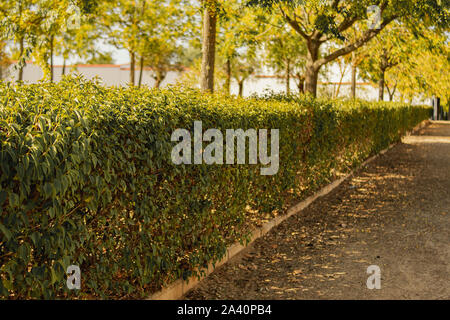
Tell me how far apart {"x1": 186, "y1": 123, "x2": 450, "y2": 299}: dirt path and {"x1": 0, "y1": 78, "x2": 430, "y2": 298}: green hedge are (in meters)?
0.44

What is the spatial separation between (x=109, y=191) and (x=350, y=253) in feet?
11.9

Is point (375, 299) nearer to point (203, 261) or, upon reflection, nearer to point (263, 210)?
point (203, 261)

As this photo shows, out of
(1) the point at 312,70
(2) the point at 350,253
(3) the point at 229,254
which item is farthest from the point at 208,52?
(1) the point at 312,70

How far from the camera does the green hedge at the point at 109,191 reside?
259 cm

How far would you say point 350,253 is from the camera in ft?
18.9

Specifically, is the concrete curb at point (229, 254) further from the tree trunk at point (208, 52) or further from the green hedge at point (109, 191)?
the tree trunk at point (208, 52)

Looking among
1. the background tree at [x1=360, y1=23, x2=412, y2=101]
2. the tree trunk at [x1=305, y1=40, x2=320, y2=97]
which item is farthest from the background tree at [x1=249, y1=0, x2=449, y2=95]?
the background tree at [x1=360, y1=23, x2=412, y2=101]

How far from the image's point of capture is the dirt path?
15.3ft

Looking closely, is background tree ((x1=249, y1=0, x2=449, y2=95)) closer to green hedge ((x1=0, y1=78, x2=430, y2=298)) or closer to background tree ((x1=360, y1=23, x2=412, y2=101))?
background tree ((x1=360, y1=23, x2=412, y2=101))

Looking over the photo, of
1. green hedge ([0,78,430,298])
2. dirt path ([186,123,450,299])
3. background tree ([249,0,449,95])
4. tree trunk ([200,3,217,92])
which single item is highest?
background tree ([249,0,449,95])

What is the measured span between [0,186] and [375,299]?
11.5 ft

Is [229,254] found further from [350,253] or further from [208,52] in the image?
[208,52]
